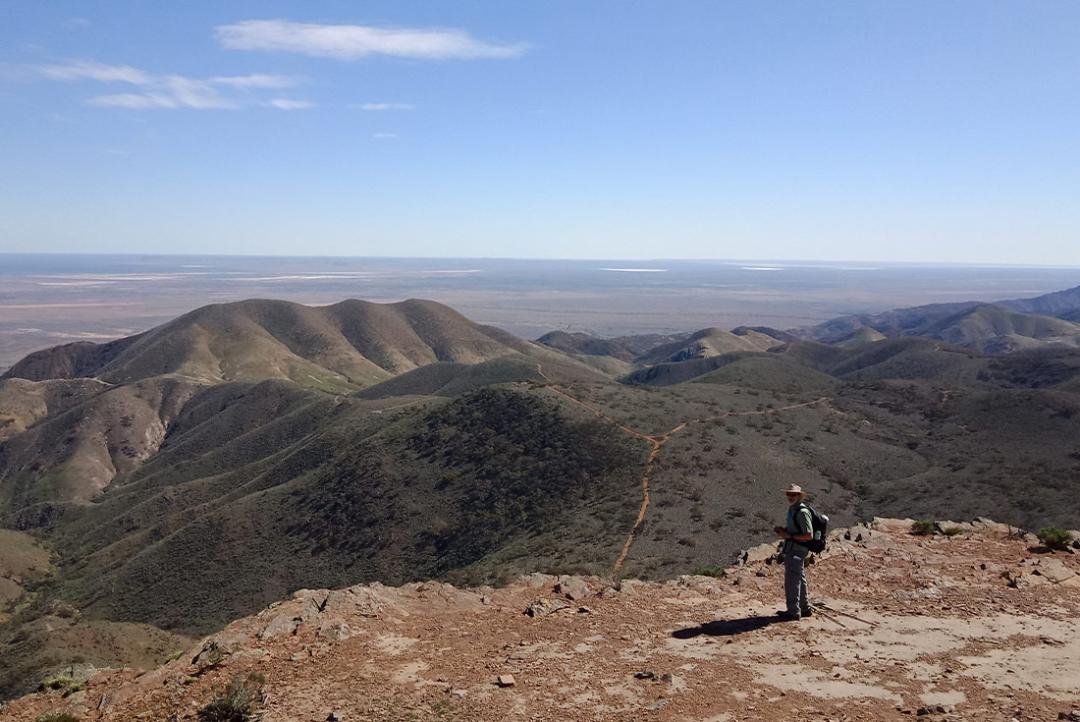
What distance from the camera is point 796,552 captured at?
10703mm

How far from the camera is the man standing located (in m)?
10.6

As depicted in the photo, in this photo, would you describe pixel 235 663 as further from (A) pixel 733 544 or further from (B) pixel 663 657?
(A) pixel 733 544

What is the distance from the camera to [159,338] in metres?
120

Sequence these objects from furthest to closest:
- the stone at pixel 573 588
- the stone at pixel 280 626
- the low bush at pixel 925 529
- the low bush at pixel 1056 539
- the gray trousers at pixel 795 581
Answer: the low bush at pixel 925 529, the low bush at pixel 1056 539, the stone at pixel 573 588, the gray trousers at pixel 795 581, the stone at pixel 280 626

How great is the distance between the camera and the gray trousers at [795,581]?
10.8m

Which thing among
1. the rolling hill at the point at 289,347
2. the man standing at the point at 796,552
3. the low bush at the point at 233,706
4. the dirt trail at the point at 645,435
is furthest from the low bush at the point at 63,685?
the rolling hill at the point at 289,347

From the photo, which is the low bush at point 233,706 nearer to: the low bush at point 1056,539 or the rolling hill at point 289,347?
the low bush at point 1056,539

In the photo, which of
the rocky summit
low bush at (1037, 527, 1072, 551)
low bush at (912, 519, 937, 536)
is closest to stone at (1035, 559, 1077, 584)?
the rocky summit

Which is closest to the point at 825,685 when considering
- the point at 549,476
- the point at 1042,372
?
the point at 549,476

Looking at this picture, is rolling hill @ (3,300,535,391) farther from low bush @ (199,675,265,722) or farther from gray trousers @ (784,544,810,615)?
gray trousers @ (784,544,810,615)

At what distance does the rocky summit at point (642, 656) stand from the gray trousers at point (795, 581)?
0.29 m

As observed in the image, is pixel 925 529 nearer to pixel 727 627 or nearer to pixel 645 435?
pixel 727 627

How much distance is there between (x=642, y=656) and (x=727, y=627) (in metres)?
1.91

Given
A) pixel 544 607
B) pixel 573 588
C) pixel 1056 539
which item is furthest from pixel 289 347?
pixel 1056 539
